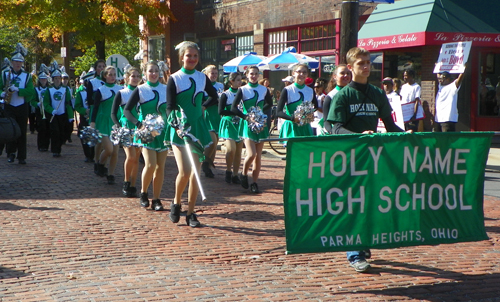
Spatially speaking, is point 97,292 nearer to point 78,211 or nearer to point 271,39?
point 78,211

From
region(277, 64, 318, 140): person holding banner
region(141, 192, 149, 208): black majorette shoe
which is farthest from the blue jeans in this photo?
region(277, 64, 318, 140): person holding banner

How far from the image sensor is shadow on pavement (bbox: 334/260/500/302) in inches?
188

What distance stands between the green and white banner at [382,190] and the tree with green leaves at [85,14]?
20992 millimetres

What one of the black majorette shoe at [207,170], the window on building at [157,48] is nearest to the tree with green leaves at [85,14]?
the window on building at [157,48]

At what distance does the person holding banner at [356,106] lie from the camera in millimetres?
5484

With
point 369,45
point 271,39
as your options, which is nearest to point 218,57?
point 271,39

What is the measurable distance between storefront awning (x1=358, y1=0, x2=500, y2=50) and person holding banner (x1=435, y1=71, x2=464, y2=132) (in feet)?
13.8

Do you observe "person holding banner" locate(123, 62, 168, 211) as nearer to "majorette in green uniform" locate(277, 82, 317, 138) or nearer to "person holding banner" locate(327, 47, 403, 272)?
"majorette in green uniform" locate(277, 82, 317, 138)

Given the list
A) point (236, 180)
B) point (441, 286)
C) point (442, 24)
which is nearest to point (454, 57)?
point (442, 24)

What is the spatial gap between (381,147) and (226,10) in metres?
23.4

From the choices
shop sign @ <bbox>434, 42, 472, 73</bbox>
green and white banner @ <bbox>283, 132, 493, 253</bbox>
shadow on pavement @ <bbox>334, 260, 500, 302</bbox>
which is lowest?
shadow on pavement @ <bbox>334, 260, 500, 302</bbox>

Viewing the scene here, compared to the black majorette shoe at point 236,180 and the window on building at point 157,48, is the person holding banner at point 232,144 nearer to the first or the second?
the black majorette shoe at point 236,180

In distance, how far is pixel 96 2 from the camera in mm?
25203

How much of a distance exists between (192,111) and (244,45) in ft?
66.5
